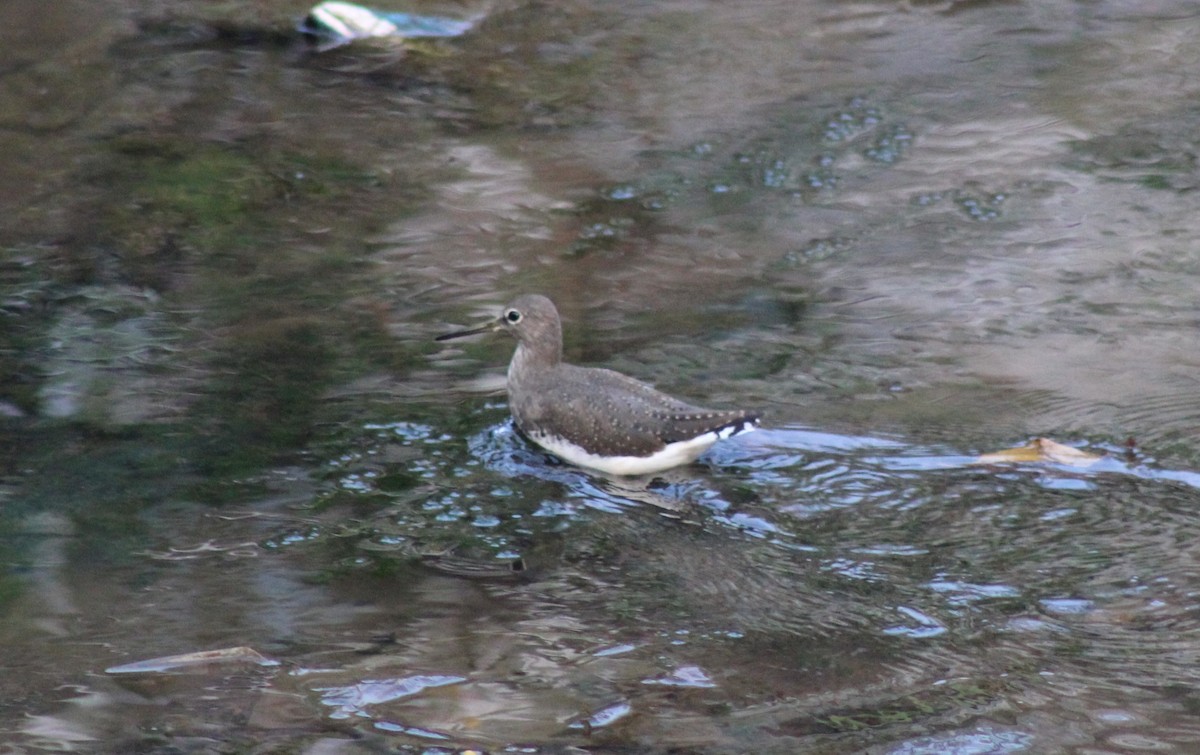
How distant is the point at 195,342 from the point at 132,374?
0.42 meters

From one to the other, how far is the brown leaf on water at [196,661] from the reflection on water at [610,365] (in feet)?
0.04

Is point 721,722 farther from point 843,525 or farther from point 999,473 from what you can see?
point 999,473

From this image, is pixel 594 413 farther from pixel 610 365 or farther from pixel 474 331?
pixel 474 331

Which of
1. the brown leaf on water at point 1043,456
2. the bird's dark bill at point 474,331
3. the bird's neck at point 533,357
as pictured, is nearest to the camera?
the brown leaf on water at point 1043,456

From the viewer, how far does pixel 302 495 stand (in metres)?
6.30

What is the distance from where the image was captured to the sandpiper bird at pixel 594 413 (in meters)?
6.50

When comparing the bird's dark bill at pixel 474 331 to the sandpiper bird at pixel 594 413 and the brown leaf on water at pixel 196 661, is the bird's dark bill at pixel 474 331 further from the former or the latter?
the brown leaf on water at pixel 196 661

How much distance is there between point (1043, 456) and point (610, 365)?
2222 mm

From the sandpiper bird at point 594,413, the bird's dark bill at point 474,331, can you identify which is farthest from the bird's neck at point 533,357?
the bird's dark bill at point 474,331

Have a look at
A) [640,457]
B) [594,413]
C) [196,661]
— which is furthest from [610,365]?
[196,661]

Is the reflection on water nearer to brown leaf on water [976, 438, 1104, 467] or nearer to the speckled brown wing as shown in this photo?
brown leaf on water [976, 438, 1104, 467]

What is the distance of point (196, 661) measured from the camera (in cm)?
512

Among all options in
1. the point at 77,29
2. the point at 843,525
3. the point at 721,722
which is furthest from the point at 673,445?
the point at 77,29

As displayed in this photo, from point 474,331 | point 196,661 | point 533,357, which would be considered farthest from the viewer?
point 474,331
